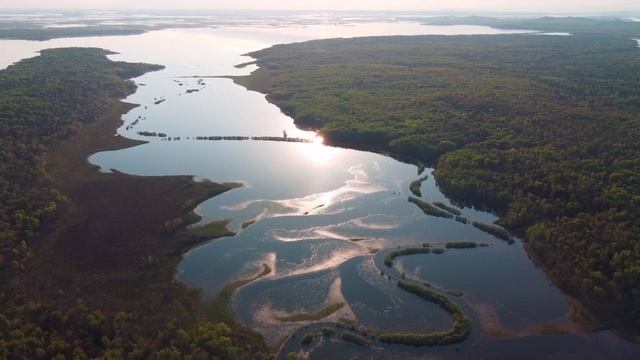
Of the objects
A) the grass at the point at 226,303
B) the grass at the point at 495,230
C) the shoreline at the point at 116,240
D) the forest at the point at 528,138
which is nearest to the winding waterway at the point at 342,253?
the grass at the point at 226,303

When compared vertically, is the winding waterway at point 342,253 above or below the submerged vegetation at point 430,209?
below

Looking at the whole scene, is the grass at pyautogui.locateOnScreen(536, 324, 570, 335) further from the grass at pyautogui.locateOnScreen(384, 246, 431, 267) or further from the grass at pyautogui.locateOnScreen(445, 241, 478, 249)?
the grass at pyautogui.locateOnScreen(384, 246, 431, 267)

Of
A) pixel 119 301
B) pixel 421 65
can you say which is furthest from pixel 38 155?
pixel 421 65

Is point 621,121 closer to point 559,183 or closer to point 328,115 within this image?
point 559,183

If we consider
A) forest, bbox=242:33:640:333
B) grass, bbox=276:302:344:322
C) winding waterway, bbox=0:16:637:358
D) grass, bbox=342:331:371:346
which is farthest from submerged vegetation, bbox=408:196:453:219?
grass, bbox=342:331:371:346

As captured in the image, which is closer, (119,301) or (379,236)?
(119,301)

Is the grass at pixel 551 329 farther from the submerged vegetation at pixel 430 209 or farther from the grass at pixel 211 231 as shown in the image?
the grass at pixel 211 231
